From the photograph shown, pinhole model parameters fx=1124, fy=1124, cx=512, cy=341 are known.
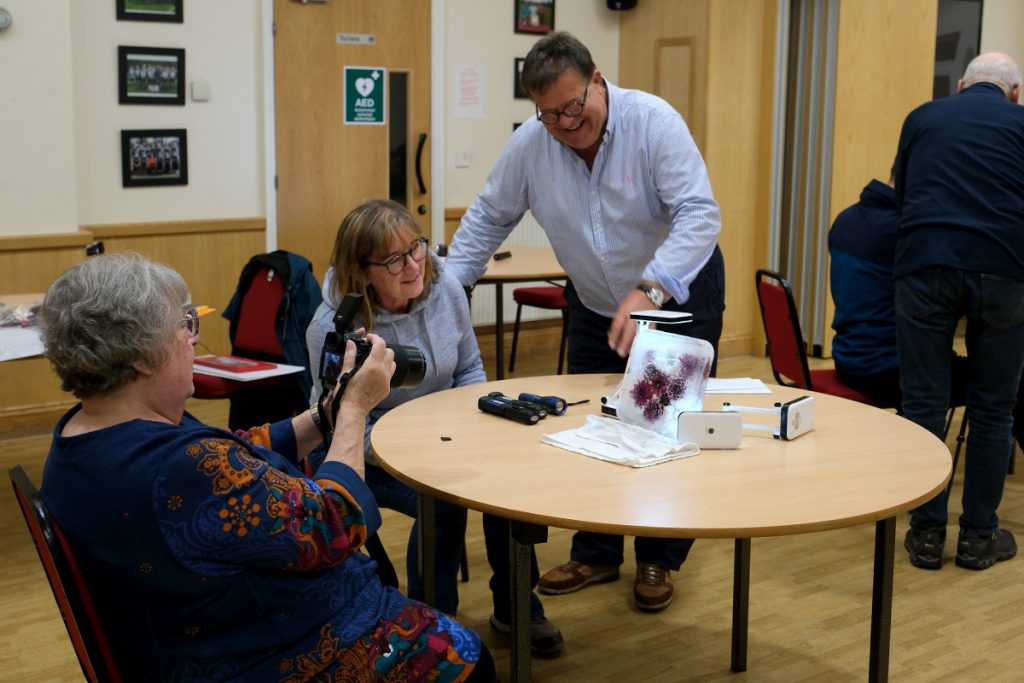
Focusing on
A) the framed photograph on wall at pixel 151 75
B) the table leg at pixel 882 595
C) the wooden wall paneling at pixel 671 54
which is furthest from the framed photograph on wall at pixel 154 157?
the table leg at pixel 882 595

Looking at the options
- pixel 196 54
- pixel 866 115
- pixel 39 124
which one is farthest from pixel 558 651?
pixel 866 115

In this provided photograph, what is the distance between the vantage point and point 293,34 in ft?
18.5

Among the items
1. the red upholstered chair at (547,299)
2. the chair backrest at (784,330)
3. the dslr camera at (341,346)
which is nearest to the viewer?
the dslr camera at (341,346)

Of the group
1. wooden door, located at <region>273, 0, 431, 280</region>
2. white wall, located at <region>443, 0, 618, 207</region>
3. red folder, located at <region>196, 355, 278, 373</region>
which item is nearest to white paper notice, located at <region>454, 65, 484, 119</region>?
white wall, located at <region>443, 0, 618, 207</region>

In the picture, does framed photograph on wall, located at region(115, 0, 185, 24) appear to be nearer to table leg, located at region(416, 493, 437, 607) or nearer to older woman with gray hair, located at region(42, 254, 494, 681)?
table leg, located at region(416, 493, 437, 607)

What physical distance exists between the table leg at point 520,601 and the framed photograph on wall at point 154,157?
3.90 meters

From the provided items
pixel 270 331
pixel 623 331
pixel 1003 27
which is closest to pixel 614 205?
pixel 623 331

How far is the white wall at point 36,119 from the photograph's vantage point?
471cm

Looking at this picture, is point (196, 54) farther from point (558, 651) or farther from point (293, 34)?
point (558, 651)

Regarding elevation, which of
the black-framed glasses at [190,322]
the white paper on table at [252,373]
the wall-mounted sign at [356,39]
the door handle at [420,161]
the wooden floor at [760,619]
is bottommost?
the wooden floor at [760,619]

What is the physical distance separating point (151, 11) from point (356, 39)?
3.53 feet

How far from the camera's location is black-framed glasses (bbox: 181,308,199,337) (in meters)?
1.62

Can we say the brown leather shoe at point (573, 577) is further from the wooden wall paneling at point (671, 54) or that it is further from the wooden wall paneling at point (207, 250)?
the wooden wall paneling at point (671, 54)

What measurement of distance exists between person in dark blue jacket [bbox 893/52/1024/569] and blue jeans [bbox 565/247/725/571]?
0.67 meters
